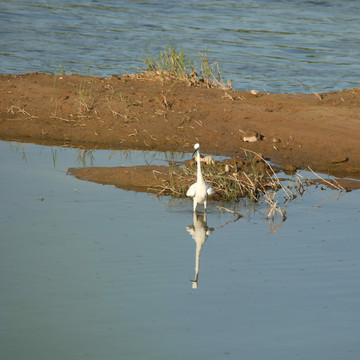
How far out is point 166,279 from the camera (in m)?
6.89

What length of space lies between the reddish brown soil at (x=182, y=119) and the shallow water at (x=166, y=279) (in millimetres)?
2134

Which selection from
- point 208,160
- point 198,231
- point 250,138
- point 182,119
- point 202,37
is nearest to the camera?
point 198,231

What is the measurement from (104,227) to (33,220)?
2.63 ft

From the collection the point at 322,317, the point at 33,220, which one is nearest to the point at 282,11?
the point at 33,220

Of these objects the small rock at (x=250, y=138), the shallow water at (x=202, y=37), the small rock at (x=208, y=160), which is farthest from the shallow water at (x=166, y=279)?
the shallow water at (x=202, y=37)

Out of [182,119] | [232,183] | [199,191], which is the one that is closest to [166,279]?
[199,191]

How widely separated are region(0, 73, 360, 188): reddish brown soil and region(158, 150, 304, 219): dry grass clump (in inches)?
55.2

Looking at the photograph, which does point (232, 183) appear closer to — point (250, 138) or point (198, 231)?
point (198, 231)

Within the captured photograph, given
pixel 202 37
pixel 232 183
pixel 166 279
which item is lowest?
pixel 202 37

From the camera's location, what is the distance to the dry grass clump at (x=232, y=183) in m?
9.51

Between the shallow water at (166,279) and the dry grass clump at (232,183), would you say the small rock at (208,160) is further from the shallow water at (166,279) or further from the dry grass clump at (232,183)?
the shallow water at (166,279)

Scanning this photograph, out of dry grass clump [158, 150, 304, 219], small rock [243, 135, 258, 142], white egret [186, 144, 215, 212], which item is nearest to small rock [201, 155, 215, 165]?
dry grass clump [158, 150, 304, 219]

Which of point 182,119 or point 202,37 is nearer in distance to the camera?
point 182,119

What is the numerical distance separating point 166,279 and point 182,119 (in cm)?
600
